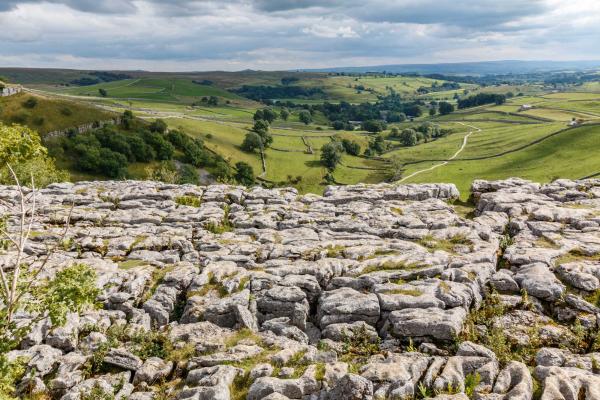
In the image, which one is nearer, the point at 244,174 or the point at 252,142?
the point at 244,174

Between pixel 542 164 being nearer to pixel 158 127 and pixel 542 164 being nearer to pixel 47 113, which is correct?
pixel 158 127

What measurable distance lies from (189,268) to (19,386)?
14459 millimetres

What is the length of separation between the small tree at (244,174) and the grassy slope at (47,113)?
199 ft

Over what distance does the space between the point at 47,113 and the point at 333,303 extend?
6543 inches

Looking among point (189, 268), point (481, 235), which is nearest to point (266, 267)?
point (189, 268)

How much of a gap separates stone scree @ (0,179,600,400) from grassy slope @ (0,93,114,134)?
12112cm

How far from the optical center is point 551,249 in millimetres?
→ 34344

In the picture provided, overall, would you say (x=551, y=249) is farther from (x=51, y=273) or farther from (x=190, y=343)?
(x=51, y=273)

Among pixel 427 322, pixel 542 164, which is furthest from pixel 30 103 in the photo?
pixel 542 164

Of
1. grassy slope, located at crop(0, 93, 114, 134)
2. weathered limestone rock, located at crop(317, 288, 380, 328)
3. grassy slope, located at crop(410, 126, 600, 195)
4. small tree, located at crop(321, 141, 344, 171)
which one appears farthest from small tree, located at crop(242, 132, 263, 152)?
weathered limestone rock, located at crop(317, 288, 380, 328)

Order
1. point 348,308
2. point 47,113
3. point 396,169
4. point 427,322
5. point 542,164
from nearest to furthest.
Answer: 1. point 427,322
2. point 348,308
3. point 542,164
4. point 47,113
5. point 396,169

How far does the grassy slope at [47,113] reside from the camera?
145875 millimetres

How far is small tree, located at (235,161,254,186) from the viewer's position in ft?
529

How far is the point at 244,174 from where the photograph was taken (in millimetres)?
162000
